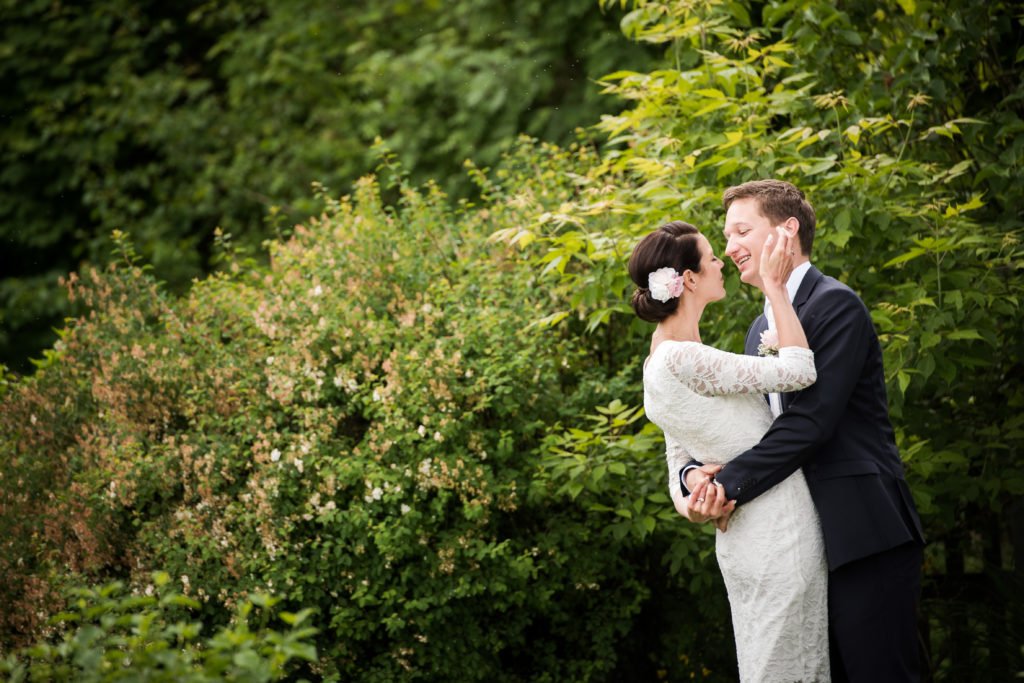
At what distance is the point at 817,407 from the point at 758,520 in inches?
15.4

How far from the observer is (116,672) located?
2191 millimetres

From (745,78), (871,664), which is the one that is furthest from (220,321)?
(871,664)

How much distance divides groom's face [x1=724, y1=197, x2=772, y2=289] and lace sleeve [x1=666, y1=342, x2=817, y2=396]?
292mm

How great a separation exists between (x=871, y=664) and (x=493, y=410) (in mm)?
2170

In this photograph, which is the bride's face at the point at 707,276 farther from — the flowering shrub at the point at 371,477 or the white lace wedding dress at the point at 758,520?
the flowering shrub at the point at 371,477

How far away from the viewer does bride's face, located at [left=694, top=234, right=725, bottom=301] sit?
10.6 ft

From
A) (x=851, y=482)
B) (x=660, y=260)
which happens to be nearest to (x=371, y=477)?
(x=660, y=260)

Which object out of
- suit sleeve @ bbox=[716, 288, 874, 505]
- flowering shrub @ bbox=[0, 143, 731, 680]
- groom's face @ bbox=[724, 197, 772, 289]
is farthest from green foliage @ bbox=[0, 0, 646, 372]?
suit sleeve @ bbox=[716, 288, 874, 505]

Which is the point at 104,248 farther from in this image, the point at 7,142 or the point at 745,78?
the point at 745,78

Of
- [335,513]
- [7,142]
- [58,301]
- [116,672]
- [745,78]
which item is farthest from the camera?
[7,142]

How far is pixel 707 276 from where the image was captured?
10.6ft

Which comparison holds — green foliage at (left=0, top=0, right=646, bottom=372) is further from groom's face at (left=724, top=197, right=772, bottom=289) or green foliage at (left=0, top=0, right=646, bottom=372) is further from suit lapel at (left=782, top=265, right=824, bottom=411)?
suit lapel at (left=782, top=265, right=824, bottom=411)

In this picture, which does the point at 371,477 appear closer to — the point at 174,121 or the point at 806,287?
→ the point at 806,287

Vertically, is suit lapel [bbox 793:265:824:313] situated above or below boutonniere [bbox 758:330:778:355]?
above
